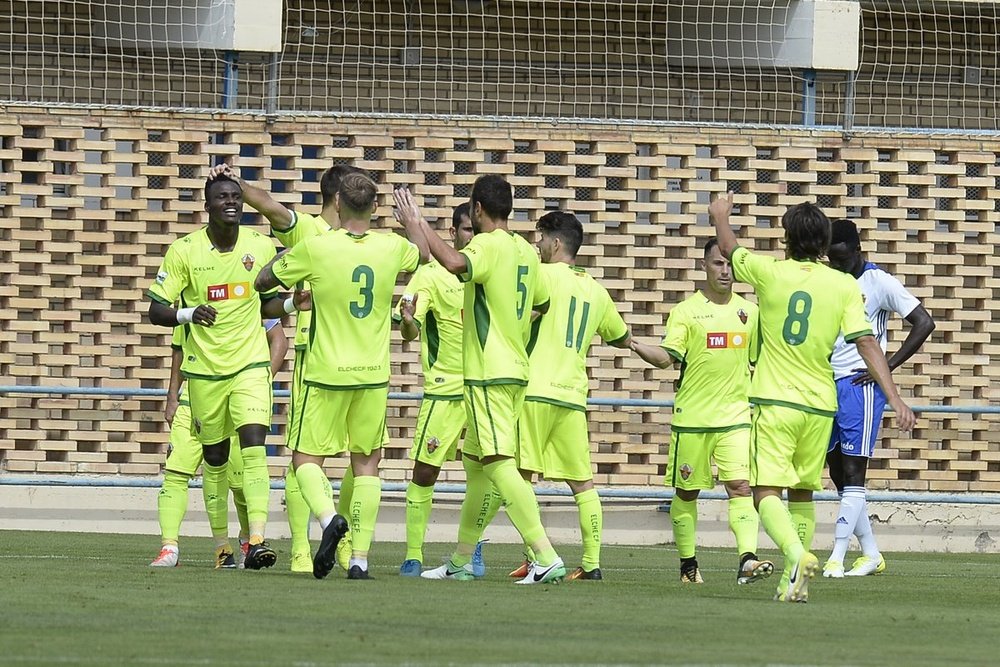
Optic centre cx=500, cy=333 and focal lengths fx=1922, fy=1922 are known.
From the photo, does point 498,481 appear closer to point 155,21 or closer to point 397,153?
point 397,153

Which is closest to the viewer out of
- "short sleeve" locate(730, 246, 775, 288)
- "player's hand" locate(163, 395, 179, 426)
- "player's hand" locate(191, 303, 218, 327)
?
"short sleeve" locate(730, 246, 775, 288)

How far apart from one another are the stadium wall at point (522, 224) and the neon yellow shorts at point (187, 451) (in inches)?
200

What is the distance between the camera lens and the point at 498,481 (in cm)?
1066

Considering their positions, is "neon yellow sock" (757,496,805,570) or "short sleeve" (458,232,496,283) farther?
"short sleeve" (458,232,496,283)

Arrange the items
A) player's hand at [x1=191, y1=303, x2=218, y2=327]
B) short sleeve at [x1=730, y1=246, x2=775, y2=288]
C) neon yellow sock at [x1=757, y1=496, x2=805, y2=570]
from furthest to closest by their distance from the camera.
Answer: player's hand at [x1=191, y1=303, x2=218, y2=327], short sleeve at [x1=730, y1=246, x2=775, y2=288], neon yellow sock at [x1=757, y1=496, x2=805, y2=570]

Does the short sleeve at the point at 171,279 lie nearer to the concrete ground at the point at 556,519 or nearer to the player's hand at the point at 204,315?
the player's hand at the point at 204,315

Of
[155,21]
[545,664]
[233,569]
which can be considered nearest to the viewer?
[545,664]

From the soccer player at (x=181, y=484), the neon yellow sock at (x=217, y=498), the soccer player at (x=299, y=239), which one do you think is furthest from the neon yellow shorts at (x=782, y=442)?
the neon yellow sock at (x=217, y=498)

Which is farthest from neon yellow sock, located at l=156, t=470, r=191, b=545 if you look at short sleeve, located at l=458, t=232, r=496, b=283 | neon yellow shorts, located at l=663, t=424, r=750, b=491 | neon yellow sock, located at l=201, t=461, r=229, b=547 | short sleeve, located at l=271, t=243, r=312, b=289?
neon yellow shorts, located at l=663, t=424, r=750, b=491

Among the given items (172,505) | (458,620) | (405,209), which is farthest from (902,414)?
(172,505)

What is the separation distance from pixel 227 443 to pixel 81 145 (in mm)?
6430

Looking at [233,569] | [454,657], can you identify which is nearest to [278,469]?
[233,569]

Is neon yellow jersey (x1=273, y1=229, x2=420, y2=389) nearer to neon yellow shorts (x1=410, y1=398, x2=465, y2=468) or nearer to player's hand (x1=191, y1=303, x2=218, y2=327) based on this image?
player's hand (x1=191, y1=303, x2=218, y2=327)

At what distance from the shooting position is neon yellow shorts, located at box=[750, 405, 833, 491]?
10.2 meters
